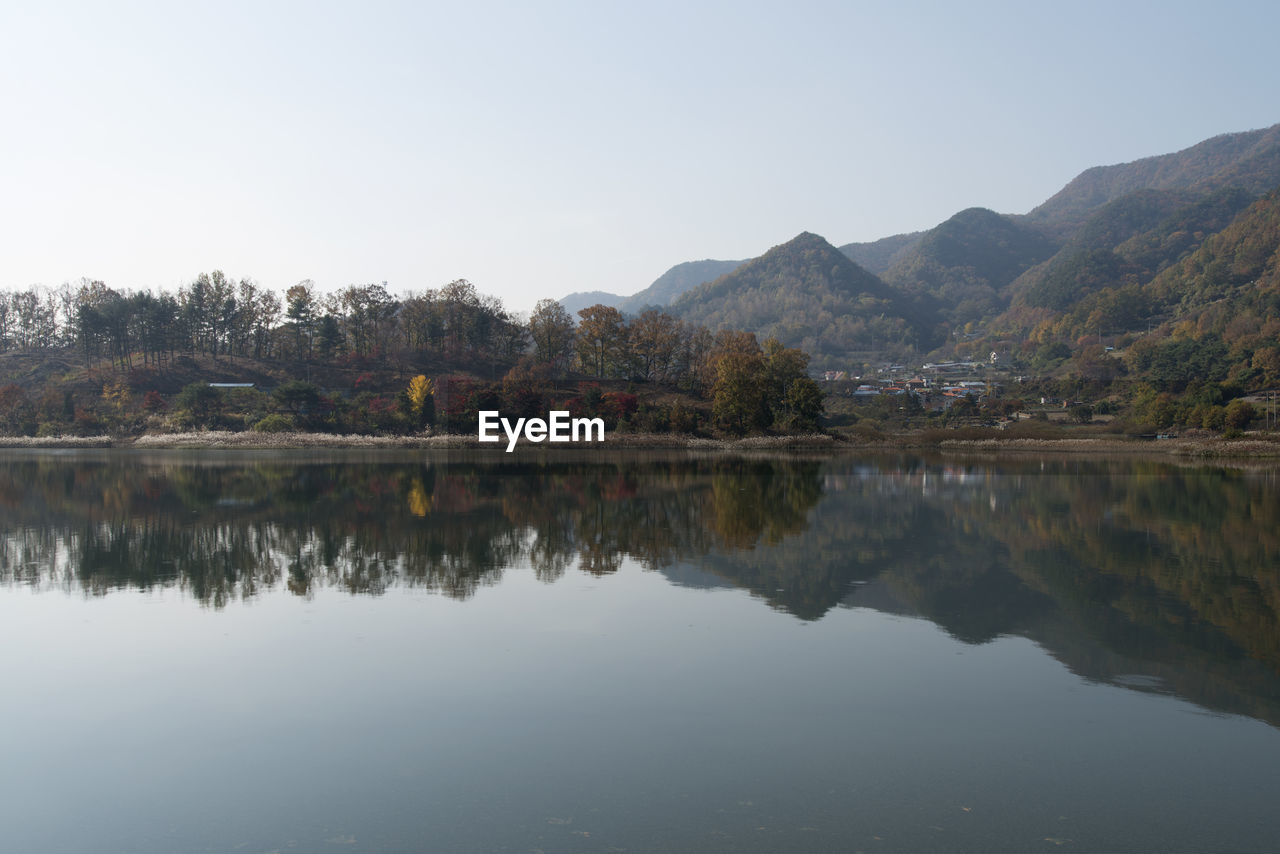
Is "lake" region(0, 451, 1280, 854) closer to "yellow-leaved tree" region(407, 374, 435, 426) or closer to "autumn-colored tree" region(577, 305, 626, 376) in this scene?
"yellow-leaved tree" region(407, 374, 435, 426)

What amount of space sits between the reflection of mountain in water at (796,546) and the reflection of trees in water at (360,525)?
0.32 feet

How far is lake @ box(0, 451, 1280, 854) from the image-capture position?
5672mm

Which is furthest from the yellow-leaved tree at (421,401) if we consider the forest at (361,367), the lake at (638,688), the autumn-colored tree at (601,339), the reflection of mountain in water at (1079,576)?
the lake at (638,688)

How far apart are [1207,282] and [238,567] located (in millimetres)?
181830

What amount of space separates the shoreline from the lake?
4525 cm

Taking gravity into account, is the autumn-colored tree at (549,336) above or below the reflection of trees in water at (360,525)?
above

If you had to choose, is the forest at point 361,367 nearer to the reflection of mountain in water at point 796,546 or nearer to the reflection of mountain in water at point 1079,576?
the reflection of mountain in water at point 796,546

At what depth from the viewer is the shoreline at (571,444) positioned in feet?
208

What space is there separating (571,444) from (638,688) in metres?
58.0

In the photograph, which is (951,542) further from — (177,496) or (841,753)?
(177,496)

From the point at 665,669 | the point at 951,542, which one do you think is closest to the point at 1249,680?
the point at 665,669

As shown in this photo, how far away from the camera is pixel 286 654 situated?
964cm

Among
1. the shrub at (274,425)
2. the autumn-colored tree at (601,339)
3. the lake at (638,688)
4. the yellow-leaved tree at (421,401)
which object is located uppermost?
the autumn-colored tree at (601,339)

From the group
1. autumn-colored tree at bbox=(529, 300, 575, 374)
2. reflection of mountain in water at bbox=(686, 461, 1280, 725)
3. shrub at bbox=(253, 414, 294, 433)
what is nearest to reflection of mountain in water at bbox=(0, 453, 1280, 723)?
reflection of mountain in water at bbox=(686, 461, 1280, 725)
